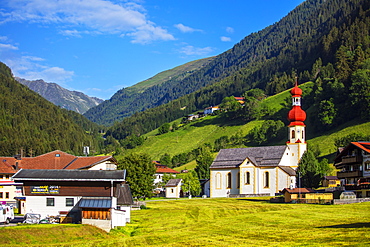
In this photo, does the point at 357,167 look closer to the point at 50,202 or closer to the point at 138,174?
the point at 138,174

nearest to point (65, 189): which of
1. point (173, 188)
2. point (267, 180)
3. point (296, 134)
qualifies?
point (267, 180)

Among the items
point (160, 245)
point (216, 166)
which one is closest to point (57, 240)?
point (160, 245)

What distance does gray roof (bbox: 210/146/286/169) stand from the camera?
105 metres

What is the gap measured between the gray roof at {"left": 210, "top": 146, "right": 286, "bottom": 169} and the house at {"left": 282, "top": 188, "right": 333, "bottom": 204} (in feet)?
97.0

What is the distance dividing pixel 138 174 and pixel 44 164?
14065mm

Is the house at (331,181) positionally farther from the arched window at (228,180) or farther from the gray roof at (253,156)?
the arched window at (228,180)

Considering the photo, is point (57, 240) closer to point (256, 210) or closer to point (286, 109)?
point (256, 210)

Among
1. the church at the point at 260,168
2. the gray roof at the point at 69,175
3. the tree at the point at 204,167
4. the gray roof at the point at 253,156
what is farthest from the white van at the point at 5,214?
the tree at the point at 204,167

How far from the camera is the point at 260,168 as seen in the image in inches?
4136

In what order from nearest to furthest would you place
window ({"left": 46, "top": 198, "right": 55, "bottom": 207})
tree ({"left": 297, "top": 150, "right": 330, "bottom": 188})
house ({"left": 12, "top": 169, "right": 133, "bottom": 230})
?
house ({"left": 12, "top": 169, "right": 133, "bottom": 230})
window ({"left": 46, "top": 198, "right": 55, "bottom": 207})
tree ({"left": 297, "top": 150, "right": 330, "bottom": 188})

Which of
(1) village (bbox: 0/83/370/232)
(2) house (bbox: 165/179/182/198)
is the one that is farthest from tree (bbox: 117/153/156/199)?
(2) house (bbox: 165/179/182/198)

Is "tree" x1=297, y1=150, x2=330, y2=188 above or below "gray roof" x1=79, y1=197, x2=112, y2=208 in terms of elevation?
above

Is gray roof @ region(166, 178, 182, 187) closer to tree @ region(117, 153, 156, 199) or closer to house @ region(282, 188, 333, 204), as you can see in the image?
tree @ region(117, 153, 156, 199)

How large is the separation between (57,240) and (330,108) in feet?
384
